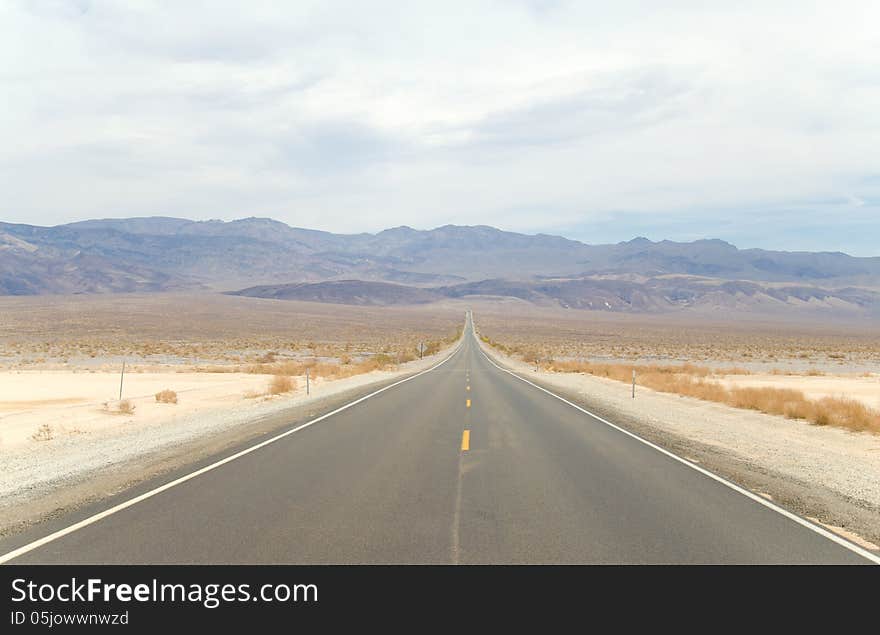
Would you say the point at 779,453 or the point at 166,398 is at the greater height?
the point at 779,453

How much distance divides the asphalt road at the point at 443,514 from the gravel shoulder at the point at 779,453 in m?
0.65

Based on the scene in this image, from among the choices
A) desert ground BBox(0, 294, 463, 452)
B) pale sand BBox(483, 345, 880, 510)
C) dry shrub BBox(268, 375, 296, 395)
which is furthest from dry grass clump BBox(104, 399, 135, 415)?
pale sand BBox(483, 345, 880, 510)

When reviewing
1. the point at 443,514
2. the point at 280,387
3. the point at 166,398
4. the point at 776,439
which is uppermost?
the point at 443,514

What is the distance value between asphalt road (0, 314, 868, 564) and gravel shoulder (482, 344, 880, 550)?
652 mm

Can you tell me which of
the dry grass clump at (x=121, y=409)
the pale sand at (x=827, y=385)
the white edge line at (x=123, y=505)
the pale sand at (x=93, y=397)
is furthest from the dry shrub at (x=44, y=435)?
the pale sand at (x=827, y=385)

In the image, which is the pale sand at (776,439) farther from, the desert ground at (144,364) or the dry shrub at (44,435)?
the dry shrub at (44,435)

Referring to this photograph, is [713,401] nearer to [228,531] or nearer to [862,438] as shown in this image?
[862,438]

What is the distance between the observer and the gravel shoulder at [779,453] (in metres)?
Answer: 8.41

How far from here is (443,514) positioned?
24.8 feet

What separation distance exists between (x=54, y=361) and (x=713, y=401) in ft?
155

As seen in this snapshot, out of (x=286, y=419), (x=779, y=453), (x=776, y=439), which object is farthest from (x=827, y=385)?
(x=286, y=419)

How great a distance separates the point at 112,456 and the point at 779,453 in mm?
12730

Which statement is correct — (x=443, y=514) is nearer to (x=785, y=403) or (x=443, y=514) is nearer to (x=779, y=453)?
(x=779, y=453)
